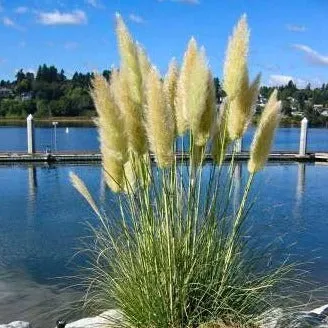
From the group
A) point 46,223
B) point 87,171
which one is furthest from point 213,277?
point 87,171

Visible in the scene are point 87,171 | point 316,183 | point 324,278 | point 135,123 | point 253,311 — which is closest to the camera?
point 135,123

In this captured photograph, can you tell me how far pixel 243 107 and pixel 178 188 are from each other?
667 mm

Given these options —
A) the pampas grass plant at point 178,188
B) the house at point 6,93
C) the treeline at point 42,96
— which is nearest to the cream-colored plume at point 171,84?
the pampas grass plant at point 178,188

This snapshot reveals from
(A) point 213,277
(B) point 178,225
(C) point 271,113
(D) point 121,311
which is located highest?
(C) point 271,113

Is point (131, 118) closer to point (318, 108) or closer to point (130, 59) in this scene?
point (130, 59)

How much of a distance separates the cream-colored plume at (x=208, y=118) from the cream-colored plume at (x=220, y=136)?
125mm

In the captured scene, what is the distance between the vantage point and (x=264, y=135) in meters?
3.13

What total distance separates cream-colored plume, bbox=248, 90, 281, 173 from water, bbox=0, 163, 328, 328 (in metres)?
1.84

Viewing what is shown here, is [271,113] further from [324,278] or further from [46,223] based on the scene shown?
[46,223]

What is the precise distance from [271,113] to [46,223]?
1143cm

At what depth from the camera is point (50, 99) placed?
78.6 m

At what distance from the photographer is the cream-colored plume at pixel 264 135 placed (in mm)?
3135

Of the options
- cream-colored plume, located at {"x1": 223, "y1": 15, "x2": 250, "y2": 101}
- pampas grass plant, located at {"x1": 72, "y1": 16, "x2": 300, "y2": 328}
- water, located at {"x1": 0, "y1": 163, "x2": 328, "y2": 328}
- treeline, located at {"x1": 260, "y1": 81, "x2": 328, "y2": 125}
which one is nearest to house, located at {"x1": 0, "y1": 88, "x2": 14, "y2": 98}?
treeline, located at {"x1": 260, "y1": 81, "x2": 328, "y2": 125}

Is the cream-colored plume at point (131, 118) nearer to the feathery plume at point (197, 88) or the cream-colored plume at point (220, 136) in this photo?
A: the feathery plume at point (197, 88)
